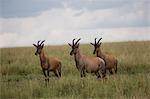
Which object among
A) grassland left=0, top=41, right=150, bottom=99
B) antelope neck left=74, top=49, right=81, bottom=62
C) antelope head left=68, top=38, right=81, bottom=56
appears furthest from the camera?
antelope neck left=74, top=49, right=81, bottom=62

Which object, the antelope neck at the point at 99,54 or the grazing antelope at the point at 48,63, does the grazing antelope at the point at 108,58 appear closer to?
the antelope neck at the point at 99,54

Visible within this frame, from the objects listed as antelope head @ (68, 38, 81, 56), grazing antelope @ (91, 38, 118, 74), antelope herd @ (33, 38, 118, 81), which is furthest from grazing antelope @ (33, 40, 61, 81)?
grazing antelope @ (91, 38, 118, 74)

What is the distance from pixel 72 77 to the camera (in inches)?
301

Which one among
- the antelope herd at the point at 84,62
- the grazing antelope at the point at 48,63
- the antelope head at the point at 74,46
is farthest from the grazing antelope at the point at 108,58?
the grazing antelope at the point at 48,63

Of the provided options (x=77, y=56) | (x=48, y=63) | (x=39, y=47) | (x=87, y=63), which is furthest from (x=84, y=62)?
(x=39, y=47)

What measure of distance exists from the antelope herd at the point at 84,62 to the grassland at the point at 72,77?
59 millimetres

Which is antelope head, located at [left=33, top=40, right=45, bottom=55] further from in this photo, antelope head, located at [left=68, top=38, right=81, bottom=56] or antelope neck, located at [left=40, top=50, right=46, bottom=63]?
antelope head, located at [left=68, top=38, right=81, bottom=56]

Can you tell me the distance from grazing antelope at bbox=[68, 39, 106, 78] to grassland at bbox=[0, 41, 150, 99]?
7 centimetres

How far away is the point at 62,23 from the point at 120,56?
90cm

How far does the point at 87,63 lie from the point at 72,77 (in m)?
0.38

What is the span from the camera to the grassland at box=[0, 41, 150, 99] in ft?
24.3

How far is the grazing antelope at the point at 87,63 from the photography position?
771 centimetres

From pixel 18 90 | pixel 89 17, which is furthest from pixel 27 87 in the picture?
pixel 89 17

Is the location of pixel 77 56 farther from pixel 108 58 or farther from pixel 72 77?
pixel 108 58
